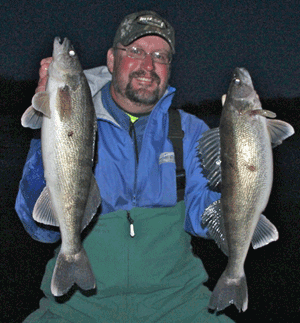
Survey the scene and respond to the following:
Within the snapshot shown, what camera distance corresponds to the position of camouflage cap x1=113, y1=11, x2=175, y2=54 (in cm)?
430

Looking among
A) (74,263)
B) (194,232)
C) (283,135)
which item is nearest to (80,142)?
(74,263)

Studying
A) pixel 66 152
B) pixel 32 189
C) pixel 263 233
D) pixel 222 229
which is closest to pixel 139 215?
pixel 222 229

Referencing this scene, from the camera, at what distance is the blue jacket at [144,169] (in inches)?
141

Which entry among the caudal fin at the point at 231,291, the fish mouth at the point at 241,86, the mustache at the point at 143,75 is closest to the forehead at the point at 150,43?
the mustache at the point at 143,75

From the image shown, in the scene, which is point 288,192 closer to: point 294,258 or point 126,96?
point 294,258

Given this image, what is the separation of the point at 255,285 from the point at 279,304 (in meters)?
0.66

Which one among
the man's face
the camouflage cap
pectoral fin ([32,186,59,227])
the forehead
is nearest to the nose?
the man's face

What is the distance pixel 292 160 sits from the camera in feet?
70.0

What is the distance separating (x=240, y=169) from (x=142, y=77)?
2.10 m

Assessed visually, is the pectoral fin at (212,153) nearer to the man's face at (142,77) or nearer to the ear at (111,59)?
the man's face at (142,77)

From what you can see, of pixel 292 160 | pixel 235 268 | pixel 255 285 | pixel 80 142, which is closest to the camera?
pixel 80 142

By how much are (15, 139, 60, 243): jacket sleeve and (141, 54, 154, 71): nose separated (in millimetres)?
1621

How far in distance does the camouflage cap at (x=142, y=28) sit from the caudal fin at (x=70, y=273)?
281cm

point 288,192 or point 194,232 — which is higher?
point 194,232
